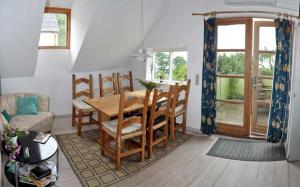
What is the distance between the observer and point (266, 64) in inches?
166

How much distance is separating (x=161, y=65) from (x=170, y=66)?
27 centimetres

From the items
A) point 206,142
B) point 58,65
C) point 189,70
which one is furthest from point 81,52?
point 206,142

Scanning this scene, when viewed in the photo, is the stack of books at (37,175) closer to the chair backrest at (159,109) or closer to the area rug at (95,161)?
the area rug at (95,161)

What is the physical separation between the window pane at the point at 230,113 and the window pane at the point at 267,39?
103 centimetres

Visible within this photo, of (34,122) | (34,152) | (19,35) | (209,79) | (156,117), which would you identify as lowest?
(34,152)

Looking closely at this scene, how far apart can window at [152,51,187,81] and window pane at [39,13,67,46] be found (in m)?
1.97

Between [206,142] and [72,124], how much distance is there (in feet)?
8.16

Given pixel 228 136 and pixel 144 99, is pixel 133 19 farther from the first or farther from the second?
pixel 228 136

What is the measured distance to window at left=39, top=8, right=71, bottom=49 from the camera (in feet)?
16.2

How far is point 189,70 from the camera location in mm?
4598

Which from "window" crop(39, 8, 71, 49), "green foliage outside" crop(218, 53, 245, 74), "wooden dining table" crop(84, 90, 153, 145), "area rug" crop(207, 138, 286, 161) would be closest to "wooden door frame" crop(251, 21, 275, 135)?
"green foliage outside" crop(218, 53, 245, 74)

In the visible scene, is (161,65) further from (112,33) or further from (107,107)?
(107,107)

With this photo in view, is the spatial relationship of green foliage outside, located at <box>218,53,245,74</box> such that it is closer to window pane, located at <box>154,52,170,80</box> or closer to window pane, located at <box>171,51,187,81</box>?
window pane, located at <box>171,51,187,81</box>

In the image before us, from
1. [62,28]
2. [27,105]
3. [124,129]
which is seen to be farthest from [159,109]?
[62,28]
